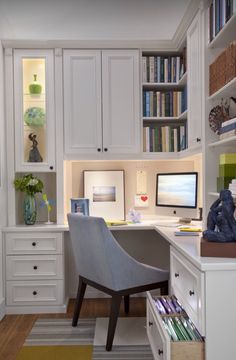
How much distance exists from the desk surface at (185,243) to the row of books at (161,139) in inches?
27.0

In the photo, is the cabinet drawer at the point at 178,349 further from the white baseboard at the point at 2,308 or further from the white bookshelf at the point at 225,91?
the white baseboard at the point at 2,308

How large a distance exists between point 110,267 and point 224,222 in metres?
1.02

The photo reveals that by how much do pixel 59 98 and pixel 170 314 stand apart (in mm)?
2200

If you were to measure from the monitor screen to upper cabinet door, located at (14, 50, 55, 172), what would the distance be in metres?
1.00

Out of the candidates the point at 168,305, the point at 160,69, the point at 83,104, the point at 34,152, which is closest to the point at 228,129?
the point at 168,305

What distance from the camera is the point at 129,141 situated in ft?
12.1

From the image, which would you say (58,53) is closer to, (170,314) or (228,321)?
(170,314)

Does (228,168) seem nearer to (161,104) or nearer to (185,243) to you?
(185,243)

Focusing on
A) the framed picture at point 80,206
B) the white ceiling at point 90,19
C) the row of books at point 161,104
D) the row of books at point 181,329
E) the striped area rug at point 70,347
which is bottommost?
the striped area rug at point 70,347

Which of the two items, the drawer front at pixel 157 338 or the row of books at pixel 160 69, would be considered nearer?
the drawer front at pixel 157 338

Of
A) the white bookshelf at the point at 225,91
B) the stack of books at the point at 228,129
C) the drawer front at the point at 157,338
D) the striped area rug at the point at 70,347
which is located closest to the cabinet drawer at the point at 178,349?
the drawer front at the point at 157,338

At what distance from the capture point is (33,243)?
3.51 meters

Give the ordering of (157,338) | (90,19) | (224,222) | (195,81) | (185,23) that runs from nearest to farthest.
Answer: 1. (224,222)
2. (157,338)
3. (195,81)
4. (185,23)
5. (90,19)

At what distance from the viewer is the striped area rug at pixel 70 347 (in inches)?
104
